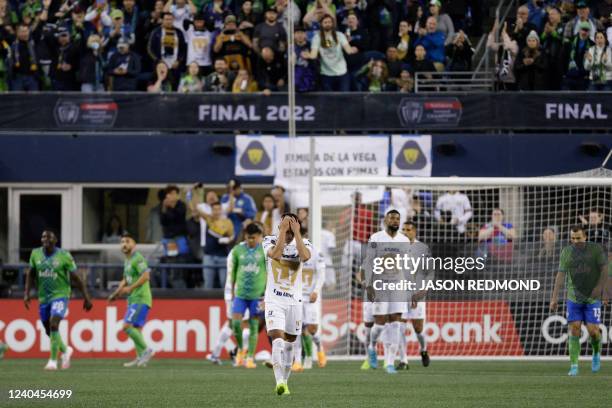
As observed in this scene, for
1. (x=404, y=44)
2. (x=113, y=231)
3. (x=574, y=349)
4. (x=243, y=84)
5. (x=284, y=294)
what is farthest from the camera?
(x=113, y=231)

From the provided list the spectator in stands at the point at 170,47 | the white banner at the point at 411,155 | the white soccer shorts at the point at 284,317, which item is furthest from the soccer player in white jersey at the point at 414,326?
the spectator in stands at the point at 170,47

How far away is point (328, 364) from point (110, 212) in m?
7.40

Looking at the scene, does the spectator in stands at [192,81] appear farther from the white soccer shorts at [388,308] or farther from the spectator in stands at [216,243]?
the white soccer shorts at [388,308]

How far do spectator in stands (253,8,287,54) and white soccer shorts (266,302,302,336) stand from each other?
11687 mm

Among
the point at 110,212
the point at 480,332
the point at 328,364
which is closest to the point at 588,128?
the point at 480,332

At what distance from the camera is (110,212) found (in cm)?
2686

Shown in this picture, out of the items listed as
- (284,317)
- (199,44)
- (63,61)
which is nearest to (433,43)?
(199,44)

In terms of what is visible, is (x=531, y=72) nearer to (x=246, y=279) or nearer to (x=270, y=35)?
(x=270, y=35)

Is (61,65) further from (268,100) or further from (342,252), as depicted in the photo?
(342,252)

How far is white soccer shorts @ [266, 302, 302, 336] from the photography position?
46.1 ft

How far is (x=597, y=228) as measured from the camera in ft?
67.9

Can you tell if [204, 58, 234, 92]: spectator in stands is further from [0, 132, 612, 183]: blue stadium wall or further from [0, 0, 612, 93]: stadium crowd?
[0, 132, 612, 183]: blue stadium wall

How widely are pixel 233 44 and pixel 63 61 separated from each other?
3.32m

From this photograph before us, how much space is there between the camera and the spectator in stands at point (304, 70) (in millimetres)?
25156
